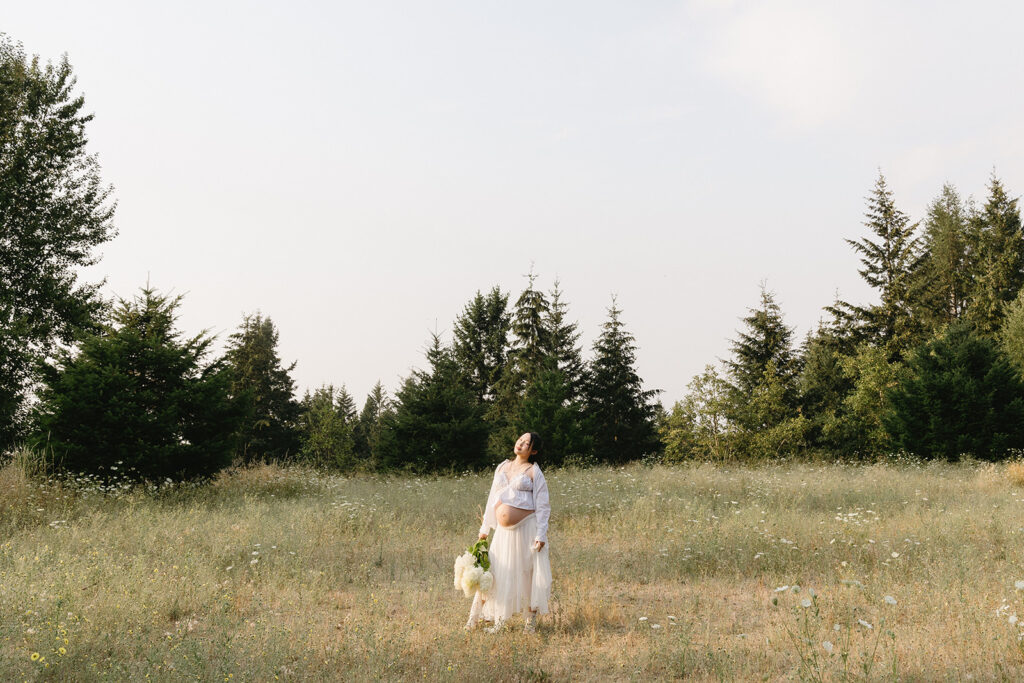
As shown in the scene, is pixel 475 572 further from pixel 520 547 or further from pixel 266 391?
pixel 266 391

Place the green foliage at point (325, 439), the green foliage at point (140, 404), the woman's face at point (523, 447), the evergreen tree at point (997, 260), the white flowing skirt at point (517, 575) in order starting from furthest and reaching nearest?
the green foliage at point (325, 439), the evergreen tree at point (997, 260), the green foliage at point (140, 404), the woman's face at point (523, 447), the white flowing skirt at point (517, 575)

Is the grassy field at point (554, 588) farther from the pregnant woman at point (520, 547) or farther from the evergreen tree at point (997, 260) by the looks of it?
the evergreen tree at point (997, 260)

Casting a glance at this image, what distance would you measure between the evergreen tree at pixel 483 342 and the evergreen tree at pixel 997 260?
2508cm

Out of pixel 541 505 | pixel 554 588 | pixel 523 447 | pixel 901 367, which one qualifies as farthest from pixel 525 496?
pixel 901 367

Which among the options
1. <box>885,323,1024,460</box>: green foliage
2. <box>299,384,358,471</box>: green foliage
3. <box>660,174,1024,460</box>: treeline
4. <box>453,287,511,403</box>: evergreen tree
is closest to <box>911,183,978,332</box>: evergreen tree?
<box>660,174,1024,460</box>: treeline

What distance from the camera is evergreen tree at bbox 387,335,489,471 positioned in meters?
23.6

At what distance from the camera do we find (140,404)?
14.7m

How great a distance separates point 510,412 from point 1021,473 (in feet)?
73.7

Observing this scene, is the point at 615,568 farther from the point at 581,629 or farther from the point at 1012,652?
the point at 1012,652

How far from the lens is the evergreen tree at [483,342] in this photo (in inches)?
1467

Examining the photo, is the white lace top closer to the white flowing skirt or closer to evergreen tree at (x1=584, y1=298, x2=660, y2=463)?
the white flowing skirt

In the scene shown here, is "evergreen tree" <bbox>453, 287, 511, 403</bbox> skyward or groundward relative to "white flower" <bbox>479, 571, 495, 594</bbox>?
skyward

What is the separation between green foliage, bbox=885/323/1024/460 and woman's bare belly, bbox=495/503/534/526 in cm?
2047

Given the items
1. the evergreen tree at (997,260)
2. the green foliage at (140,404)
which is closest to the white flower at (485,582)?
the green foliage at (140,404)
